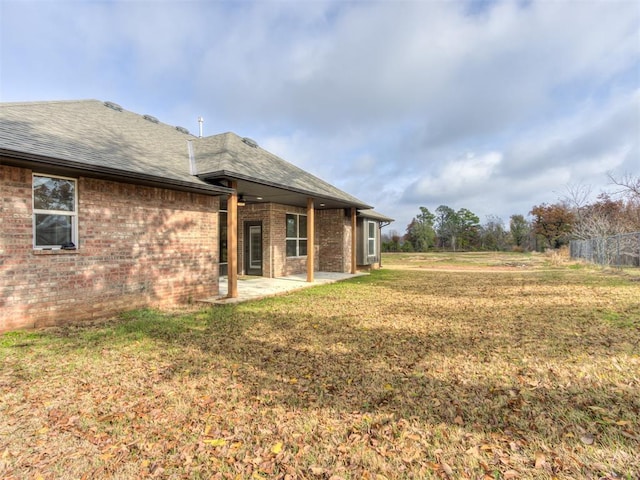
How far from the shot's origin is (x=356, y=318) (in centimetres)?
658

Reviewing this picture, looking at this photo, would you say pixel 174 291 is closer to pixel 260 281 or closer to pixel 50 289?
pixel 50 289

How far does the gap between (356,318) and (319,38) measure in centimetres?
937

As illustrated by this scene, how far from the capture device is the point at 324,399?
3.19m

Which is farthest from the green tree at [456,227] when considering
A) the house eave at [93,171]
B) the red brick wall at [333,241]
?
the house eave at [93,171]

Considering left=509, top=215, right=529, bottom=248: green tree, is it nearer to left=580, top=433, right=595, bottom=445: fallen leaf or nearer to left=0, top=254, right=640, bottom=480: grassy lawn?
left=0, top=254, right=640, bottom=480: grassy lawn

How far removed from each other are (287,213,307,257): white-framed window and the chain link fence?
14.5 m

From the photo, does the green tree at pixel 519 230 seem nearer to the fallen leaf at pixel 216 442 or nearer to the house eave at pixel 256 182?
the house eave at pixel 256 182

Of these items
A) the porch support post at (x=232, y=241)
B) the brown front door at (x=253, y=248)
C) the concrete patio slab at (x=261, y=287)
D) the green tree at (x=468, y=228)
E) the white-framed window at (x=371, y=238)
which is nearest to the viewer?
the porch support post at (x=232, y=241)

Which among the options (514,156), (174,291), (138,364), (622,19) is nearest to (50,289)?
(174,291)

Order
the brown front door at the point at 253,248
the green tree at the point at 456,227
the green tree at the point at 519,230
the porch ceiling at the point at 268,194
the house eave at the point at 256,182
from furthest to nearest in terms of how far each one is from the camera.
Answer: the green tree at the point at 456,227
the green tree at the point at 519,230
the brown front door at the point at 253,248
the porch ceiling at the point at 268,194
the house eave at the point at 256,182

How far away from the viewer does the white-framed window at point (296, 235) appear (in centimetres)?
1397

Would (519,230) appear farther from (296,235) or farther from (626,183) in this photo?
(296,235)

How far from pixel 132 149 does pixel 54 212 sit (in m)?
2.91

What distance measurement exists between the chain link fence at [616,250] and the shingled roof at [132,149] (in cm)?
1403
